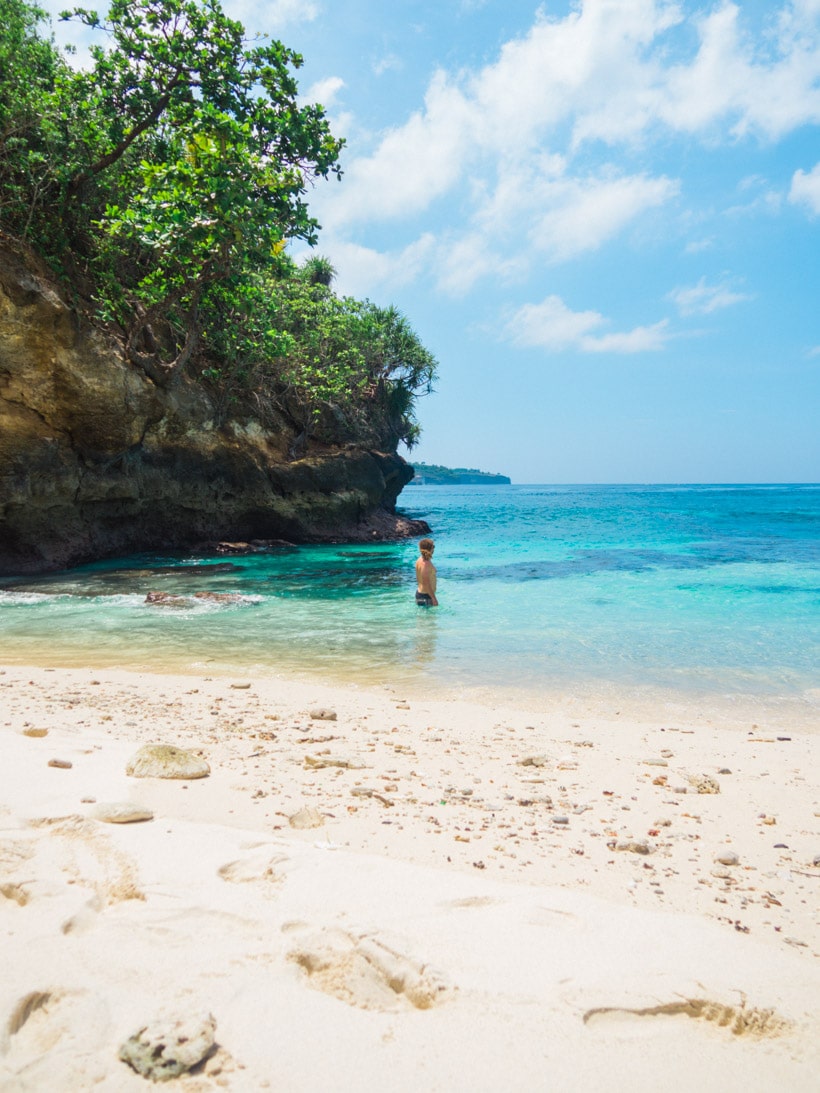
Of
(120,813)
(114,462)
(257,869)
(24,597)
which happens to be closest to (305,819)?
(257,869)

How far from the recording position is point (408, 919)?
7.72 ft

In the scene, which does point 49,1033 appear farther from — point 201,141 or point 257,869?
point 201,141

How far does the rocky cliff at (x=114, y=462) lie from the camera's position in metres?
15.0

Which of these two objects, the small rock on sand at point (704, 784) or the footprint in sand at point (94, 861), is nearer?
the footprint in sand at point (94, 861)

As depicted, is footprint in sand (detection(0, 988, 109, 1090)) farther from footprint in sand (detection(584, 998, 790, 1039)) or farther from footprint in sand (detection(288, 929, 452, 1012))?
footprint in sand (detection(584, 998, 790, 1039))

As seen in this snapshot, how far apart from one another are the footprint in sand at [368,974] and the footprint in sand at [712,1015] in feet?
1.72

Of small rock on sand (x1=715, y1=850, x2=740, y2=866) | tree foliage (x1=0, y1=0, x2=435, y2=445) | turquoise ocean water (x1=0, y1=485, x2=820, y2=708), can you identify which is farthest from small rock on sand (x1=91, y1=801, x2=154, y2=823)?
tree foliage (x1=0, y1=0, x2=435, y2=445)

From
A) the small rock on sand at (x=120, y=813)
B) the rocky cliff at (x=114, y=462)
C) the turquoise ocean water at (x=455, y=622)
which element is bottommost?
the turquoise ocean water at (x=455, y=622)

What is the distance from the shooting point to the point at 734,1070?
1741 mm

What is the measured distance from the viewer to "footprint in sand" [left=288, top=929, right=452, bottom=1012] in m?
1.92

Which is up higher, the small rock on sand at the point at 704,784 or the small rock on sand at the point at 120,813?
the small rock on sand at the point at 120,813

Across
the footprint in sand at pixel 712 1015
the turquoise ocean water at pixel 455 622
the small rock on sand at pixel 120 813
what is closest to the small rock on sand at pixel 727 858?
the footprint in sand at pixel 712 1015

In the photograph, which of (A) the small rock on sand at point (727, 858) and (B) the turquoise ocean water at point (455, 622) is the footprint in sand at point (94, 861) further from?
(B) the turquoise ocean water at point (455, 622)

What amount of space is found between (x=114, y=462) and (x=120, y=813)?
1782 cm
